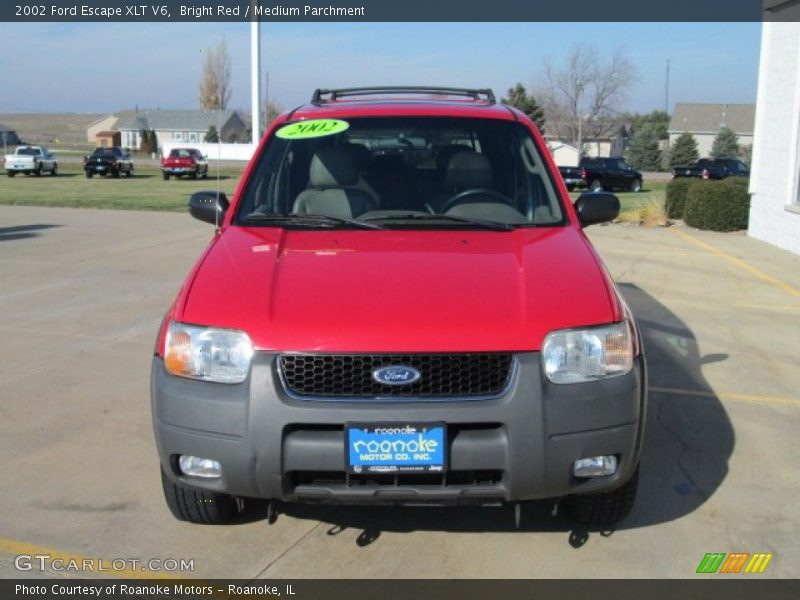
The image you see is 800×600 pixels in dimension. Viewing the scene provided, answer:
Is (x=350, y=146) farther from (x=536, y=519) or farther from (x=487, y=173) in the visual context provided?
(x=536, y=519)

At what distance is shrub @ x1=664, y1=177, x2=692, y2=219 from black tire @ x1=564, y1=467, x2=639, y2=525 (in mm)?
15577

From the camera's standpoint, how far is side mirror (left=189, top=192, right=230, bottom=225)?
4.88 m

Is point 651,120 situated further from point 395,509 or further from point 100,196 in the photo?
point 395,509

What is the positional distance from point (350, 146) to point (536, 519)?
223 cm

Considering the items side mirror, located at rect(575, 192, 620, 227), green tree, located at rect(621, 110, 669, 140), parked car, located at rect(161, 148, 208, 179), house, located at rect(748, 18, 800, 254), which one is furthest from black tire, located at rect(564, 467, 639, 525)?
green tree, located at rect(621, 110, 669, 140)

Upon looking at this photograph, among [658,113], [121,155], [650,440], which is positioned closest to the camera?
A: [650,440]

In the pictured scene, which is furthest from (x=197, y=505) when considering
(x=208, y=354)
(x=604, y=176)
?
(x=604, y=176)

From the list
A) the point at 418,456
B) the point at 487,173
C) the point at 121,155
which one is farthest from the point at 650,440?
the point at 121,155

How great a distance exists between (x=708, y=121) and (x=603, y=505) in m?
83.0

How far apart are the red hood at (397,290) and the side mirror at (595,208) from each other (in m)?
0.67

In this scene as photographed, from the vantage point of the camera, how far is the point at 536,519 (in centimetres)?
395

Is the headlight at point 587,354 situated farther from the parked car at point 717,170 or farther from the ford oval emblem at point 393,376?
the parked car at point 717,170

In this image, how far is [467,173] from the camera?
15.4ft
